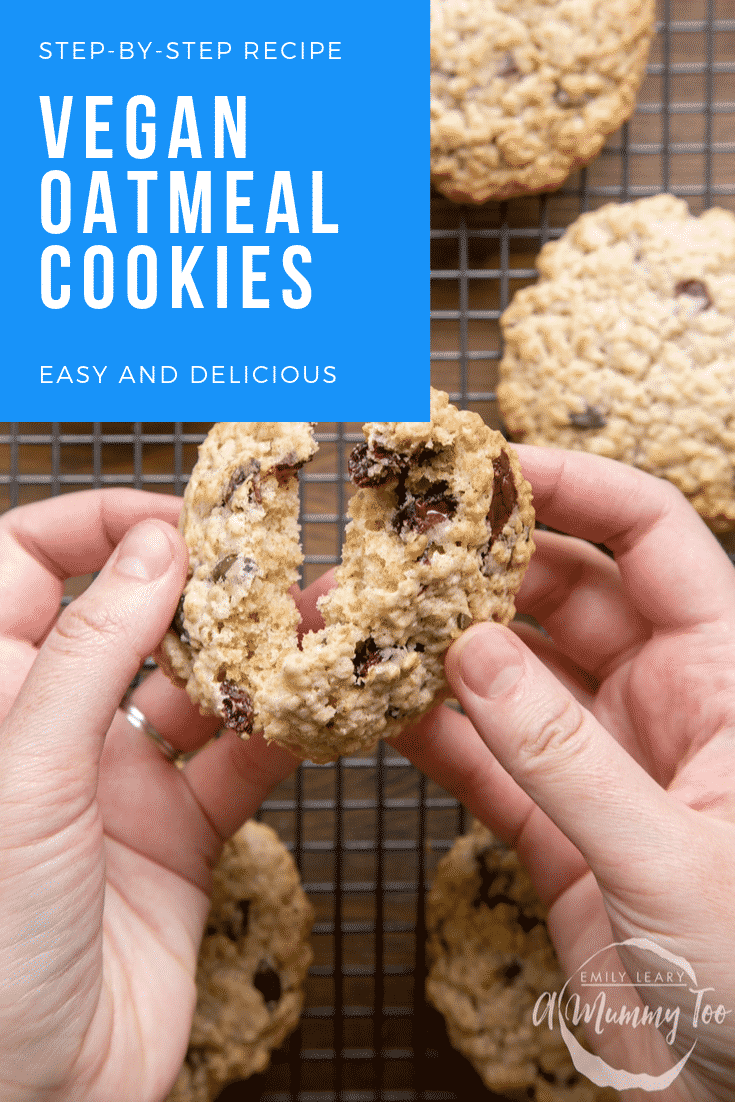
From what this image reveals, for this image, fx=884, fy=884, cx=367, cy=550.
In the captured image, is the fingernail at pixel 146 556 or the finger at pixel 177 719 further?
the finger at pixel 177 719

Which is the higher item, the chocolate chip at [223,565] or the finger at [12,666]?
the chocolate chip at [223,565]

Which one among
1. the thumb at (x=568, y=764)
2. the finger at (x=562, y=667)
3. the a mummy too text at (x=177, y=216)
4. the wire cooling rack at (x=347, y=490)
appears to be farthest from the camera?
the wire cooling rack at (x=347, y=490)

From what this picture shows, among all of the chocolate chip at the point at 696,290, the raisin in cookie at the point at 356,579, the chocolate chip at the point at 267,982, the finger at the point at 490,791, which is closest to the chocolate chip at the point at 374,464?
the raisin in cookie at the point at 356,579

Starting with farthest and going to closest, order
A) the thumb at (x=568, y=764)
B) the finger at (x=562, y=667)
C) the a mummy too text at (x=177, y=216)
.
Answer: the finger at (x=562, y=667) → the a mummy too text at (x=177, y=216) → the thumb at (x=568, y=764)

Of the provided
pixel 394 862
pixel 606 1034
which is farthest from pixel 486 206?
pixel 606 1034

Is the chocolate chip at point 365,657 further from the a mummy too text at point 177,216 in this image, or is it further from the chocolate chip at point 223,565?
the a mummy too text at point 177,216

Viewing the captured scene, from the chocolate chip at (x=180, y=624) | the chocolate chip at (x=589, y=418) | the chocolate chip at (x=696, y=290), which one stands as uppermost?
the chocolate chip at (x=696, y=290)

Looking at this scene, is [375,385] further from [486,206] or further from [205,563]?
[486,206]

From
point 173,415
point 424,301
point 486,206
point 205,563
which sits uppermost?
point 486,206

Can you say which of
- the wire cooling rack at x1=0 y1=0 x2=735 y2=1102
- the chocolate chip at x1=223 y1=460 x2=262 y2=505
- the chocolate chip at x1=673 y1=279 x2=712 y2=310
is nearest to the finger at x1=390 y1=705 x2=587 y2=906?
the wire cooling rack at x1=0 y1=0 x2=735 y2=1102
